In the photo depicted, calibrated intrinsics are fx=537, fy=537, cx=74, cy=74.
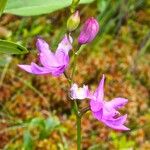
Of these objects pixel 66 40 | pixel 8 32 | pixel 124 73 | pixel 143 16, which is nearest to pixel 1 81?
pixel 8 32

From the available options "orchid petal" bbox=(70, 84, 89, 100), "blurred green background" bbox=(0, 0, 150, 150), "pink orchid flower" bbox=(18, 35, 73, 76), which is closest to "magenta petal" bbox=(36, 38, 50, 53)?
"pink orchid flower" bbox=(18, 35, 73, 76)

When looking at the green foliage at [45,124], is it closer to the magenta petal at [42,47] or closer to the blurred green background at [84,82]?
the blurred green background at [84,82]

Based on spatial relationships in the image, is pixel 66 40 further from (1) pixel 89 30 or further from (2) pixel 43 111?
(2) pixel 43 111

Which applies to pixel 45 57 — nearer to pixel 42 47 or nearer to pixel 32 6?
pixel 42 47

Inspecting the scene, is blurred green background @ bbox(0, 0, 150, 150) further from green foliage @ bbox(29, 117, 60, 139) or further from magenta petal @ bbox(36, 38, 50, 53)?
magenta petal @ bbox(36, 38, 50, 53)

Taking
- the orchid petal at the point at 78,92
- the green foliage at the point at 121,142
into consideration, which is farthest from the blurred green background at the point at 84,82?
the orchid petal at the point at 78,92

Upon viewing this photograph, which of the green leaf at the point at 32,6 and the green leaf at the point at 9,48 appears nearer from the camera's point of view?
the green leaf at the point at 9,48

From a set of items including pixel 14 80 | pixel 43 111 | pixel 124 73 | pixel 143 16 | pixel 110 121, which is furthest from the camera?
pixel 143 16
